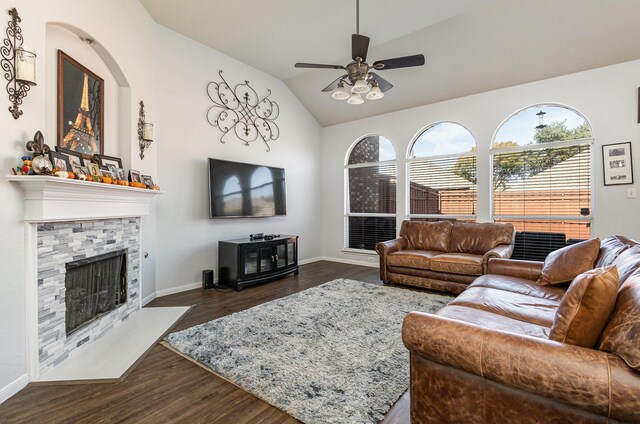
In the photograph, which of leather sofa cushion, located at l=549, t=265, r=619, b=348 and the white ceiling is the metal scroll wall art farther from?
leather sofa cushion, located at l=549, t=265, r=619, b=348

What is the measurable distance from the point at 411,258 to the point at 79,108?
4108mm

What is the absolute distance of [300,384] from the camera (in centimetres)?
191

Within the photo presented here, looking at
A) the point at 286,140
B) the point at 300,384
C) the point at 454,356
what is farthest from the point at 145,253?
the point at 454,356

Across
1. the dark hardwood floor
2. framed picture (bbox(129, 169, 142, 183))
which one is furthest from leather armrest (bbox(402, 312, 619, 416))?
framed picture (bbox(129, 169, 142, 183))

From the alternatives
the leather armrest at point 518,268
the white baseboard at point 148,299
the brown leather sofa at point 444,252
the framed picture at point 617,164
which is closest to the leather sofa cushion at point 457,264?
the brown leather sofa at point 444,252

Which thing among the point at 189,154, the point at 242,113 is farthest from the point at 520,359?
the point at 242,113

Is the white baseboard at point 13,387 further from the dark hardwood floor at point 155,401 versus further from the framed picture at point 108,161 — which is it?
the framed picture at point 108,161

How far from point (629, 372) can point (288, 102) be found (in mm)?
5752

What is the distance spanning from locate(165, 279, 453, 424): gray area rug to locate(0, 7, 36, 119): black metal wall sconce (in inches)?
80.5

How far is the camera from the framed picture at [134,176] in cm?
309

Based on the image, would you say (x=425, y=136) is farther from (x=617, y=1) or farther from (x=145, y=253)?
(x=145, y=253)

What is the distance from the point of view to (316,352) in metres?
2.33

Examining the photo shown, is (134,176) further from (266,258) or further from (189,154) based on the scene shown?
(266,258)

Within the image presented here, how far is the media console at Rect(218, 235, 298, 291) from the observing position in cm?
414
